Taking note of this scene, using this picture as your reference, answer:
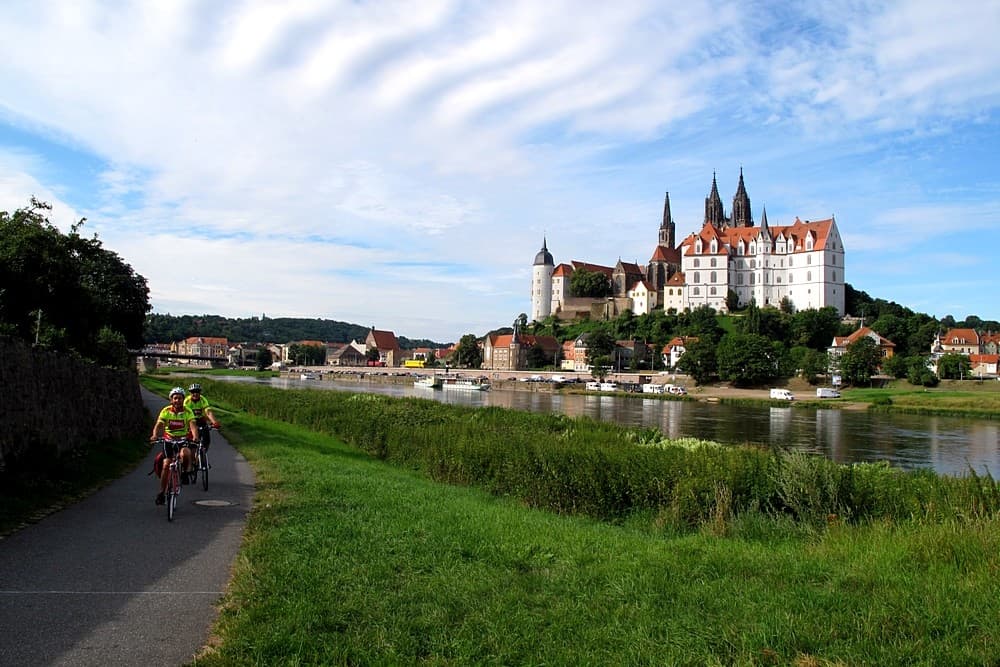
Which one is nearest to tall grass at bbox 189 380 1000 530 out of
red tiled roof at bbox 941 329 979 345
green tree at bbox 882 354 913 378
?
green tree at bbox 882 354 913 378

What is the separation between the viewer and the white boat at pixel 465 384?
120562mm

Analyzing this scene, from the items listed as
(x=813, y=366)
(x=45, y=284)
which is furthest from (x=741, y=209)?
(x=45, y=284)

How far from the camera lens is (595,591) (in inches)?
281

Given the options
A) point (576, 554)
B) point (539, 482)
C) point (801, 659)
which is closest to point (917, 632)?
point (801, 659)

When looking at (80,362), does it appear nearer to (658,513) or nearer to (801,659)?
(658,513)

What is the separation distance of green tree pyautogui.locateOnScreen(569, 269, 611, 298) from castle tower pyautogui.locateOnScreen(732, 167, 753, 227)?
29973 millimetres

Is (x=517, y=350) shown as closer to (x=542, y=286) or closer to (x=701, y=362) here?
(x=542, y=286)

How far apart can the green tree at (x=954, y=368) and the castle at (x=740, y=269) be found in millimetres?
41709

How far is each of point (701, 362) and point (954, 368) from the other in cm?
2978

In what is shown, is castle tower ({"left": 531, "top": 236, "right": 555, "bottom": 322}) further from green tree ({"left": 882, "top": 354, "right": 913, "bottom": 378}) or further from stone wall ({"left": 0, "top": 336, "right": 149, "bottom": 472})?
stone wall ({"left": 0, "top": 336, "right": 149, "bottom": 472})

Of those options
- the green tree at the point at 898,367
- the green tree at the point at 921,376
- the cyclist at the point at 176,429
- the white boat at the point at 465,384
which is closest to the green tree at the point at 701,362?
the green tree at the point at 898,367

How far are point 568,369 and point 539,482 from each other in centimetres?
13515

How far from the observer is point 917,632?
19.2 ft

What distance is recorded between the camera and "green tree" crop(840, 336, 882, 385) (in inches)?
3797
